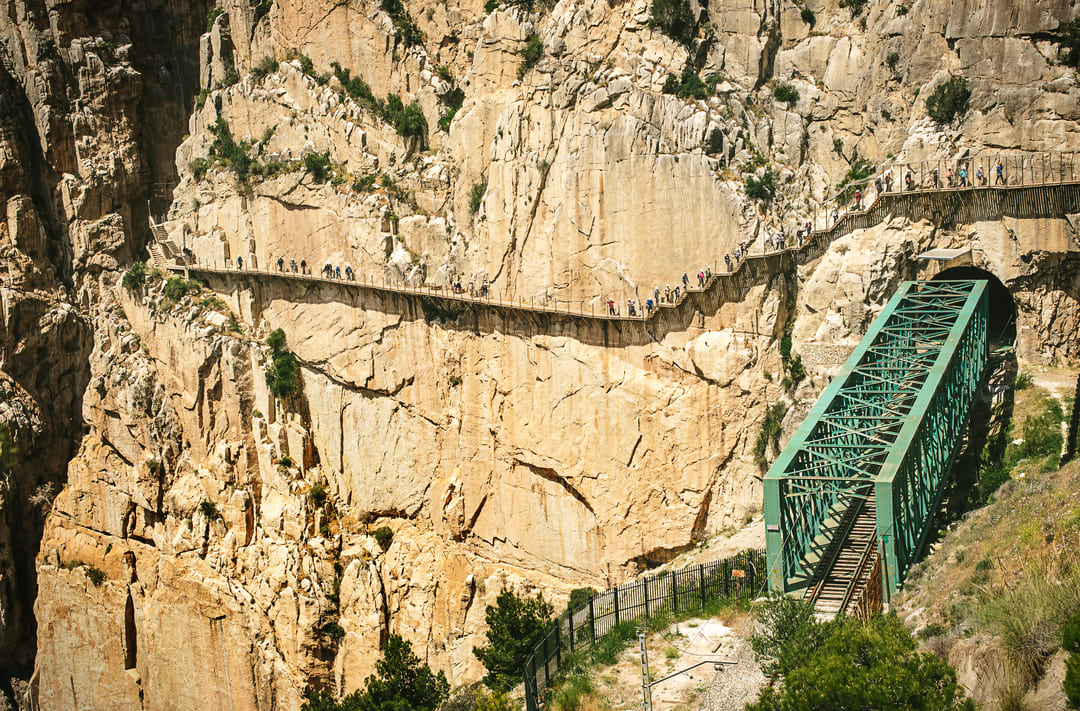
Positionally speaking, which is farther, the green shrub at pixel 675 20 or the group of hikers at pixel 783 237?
the green shrub at pixel 675 20

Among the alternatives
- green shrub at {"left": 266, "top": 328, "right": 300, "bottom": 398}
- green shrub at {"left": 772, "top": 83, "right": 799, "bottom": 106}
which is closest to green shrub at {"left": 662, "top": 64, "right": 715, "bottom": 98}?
green shrub at {"left": 772, "top": 83, "right": 799, "bottom": 106}

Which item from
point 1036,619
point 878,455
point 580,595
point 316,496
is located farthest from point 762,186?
point 316,496

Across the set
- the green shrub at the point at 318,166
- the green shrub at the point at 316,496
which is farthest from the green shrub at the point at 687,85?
the green shrub at the point at 316,496

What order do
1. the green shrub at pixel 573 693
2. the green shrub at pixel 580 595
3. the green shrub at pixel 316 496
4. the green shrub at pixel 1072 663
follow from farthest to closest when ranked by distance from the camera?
the green shrub at pixel 316 496 < the green shrub at pixel 580 595 < the green shrub at pixel 573 693 < the green shrub at pixel 1072 663

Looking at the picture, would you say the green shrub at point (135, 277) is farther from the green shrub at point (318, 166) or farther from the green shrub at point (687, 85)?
the green shrub at point (687, 85)

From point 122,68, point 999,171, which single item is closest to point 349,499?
point 122,68

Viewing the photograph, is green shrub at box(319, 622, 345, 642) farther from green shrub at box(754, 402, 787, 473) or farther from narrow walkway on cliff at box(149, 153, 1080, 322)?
green shrub at box(754, 402, 787, 473)
